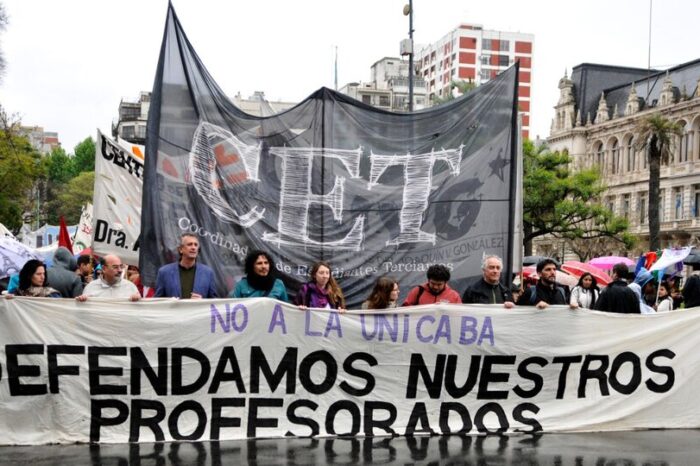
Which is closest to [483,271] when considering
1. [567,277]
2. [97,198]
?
[97,198]

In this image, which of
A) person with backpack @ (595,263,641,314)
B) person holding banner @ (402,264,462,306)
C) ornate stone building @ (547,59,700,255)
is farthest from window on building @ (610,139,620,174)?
person holding banner @ (402,264,462,306)

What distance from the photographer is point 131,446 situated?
6.90m

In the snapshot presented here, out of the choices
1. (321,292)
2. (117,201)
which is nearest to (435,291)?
(321,292)

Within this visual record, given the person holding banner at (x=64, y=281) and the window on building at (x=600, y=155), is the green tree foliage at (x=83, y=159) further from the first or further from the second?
the person holding banner at (x=64, y=281)

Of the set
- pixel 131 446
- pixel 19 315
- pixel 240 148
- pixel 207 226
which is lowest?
pixel 131 446

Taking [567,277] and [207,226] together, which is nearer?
[207,226]

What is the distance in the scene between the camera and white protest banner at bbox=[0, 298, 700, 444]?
7.11 metres

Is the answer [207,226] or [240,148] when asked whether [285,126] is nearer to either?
[240,148]

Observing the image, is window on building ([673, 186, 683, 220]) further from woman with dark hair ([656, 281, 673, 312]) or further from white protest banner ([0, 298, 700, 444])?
white protest banner ([0, 298, 700, 444])

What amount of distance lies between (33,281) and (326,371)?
2.69m

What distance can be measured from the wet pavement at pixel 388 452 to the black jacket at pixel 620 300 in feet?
6.55

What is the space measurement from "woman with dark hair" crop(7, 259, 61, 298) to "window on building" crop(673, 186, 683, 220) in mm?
61913

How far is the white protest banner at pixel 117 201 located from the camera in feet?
37.1

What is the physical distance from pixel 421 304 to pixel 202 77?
2.89m
